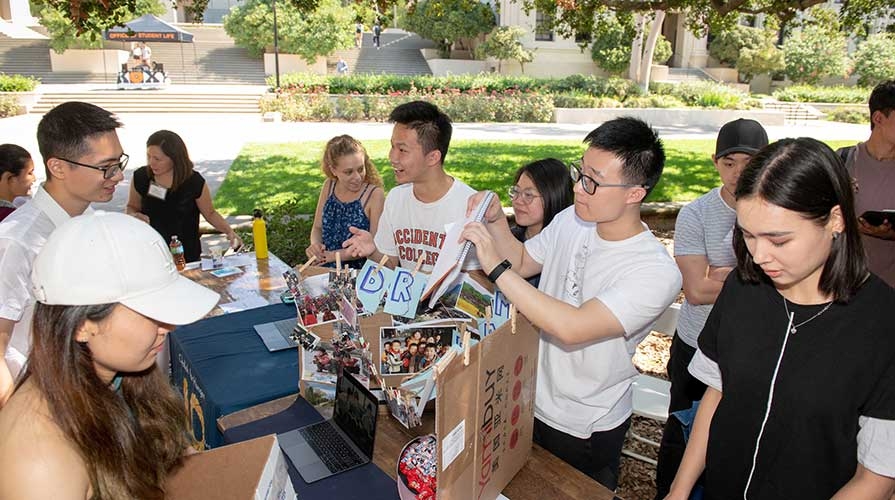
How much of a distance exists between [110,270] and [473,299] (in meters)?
1.10

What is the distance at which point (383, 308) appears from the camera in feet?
6.81

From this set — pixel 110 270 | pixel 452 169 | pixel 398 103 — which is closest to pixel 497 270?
pixel 110 270

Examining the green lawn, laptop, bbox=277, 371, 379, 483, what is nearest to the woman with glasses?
laptop, bbox=277, 371, 379, 483

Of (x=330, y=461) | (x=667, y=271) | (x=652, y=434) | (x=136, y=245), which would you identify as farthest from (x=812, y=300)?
(x=652, y=434)

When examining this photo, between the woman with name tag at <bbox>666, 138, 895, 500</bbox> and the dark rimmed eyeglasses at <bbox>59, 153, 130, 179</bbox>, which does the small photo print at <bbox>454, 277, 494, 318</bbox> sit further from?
the dark rimmed eyeglasses at <bbox>59, 153, 130, 179</bbox>

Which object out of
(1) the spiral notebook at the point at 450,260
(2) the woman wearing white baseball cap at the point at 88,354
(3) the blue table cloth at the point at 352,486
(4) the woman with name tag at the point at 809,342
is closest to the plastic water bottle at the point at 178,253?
(3) the blue table cloth at the point at 352,486

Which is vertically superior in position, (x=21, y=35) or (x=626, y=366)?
(x=21, y=35)

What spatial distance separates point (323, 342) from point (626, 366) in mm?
1084

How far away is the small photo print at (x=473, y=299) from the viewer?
6.63 feet

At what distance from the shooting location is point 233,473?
1.54 meters

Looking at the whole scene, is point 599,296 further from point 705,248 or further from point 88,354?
point 88,354

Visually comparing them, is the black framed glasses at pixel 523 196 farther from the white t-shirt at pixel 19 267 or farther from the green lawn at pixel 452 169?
the green lawn at pixel 452 169

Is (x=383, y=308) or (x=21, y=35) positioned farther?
(x=21, y=35)

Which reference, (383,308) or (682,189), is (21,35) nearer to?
(682,189)
